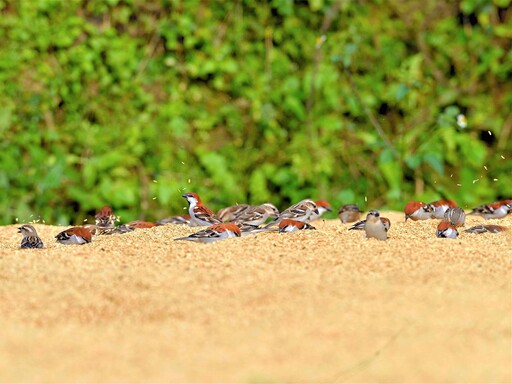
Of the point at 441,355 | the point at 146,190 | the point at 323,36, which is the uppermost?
the point at 323,36

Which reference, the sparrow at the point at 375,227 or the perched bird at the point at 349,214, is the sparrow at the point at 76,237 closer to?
the sparrow at the point at 375,227

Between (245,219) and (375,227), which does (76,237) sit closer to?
(245,219)

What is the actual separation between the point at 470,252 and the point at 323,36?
5.51m

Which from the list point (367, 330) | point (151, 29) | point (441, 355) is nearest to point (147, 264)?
point (367, 330)

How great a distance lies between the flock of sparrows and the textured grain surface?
36 cm

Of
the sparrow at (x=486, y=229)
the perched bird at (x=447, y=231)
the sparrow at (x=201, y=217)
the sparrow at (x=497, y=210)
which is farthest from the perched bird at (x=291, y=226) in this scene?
the sparrow at (x=497, y=210)

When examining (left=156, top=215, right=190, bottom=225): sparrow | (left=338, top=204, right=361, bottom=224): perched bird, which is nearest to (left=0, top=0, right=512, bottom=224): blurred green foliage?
(left=156, top=215, right=190, bottom=225): sparrow

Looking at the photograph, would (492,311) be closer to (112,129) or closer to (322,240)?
(322,240)

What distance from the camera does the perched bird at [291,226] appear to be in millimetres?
6621

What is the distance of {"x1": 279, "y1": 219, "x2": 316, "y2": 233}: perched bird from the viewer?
662 cm

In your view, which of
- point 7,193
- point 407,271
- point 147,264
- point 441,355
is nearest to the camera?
A: point 441,355

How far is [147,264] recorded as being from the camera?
5430 mm

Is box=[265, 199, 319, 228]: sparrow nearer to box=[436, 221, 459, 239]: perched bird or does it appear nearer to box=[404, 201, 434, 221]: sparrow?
box=[404, 201, 434, 221]: sparrow

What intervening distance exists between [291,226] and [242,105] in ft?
13.9
